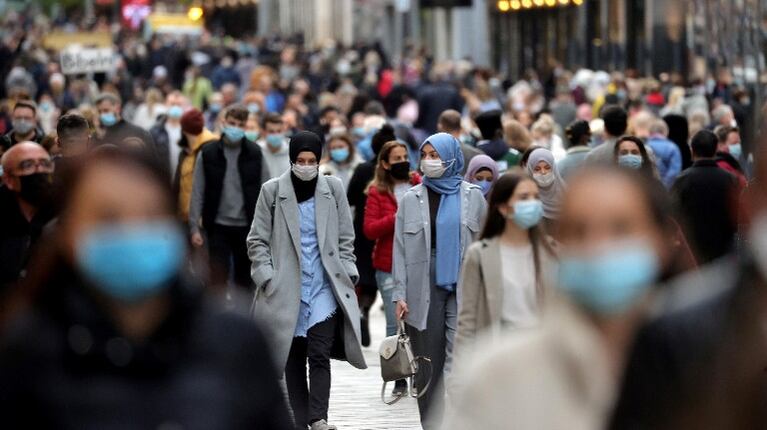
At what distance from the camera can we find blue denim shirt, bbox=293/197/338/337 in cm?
1088

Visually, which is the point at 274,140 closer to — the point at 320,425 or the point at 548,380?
the point at 320,425

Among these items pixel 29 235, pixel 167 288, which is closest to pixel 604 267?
pixel 167 288

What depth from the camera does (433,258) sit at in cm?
1061

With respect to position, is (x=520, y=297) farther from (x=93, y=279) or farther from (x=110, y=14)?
(x=110, y=14)

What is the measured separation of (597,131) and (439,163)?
755cm

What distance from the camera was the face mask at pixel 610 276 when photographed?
13.1ft

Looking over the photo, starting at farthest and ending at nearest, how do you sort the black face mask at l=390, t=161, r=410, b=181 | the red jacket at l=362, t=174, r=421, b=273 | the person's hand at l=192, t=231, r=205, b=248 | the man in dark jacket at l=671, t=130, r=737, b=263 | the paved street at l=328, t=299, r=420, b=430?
the person's hand at l=192, t=231, r=205, b=248, the man in dark jacket at l=671, t=130, r=737, b=263, the black face mask at l=390, t=161, r=410, b=181, the red jacket at l=362, t=174, r=421, b=273, the paved street at l=328, t=299, r=420, b=430

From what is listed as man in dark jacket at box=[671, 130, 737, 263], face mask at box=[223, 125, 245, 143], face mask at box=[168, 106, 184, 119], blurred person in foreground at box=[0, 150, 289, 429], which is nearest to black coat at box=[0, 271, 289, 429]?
blurred person in foreground at box=[0, 150, 289, 429]

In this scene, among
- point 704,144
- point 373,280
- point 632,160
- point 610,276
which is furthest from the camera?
point 373,280

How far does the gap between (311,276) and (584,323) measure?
6.84 metres

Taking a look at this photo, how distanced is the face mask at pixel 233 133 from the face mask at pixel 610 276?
34.0ft

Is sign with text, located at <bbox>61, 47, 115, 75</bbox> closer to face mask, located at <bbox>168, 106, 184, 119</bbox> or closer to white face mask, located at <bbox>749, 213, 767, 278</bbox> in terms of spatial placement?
face mask, located at <bbox>168, 106, 184, 119</bbox>

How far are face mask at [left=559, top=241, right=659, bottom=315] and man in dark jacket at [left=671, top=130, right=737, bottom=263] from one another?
9.44 meters

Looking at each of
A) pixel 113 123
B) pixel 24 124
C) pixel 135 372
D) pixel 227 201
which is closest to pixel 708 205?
pixel 227 201
